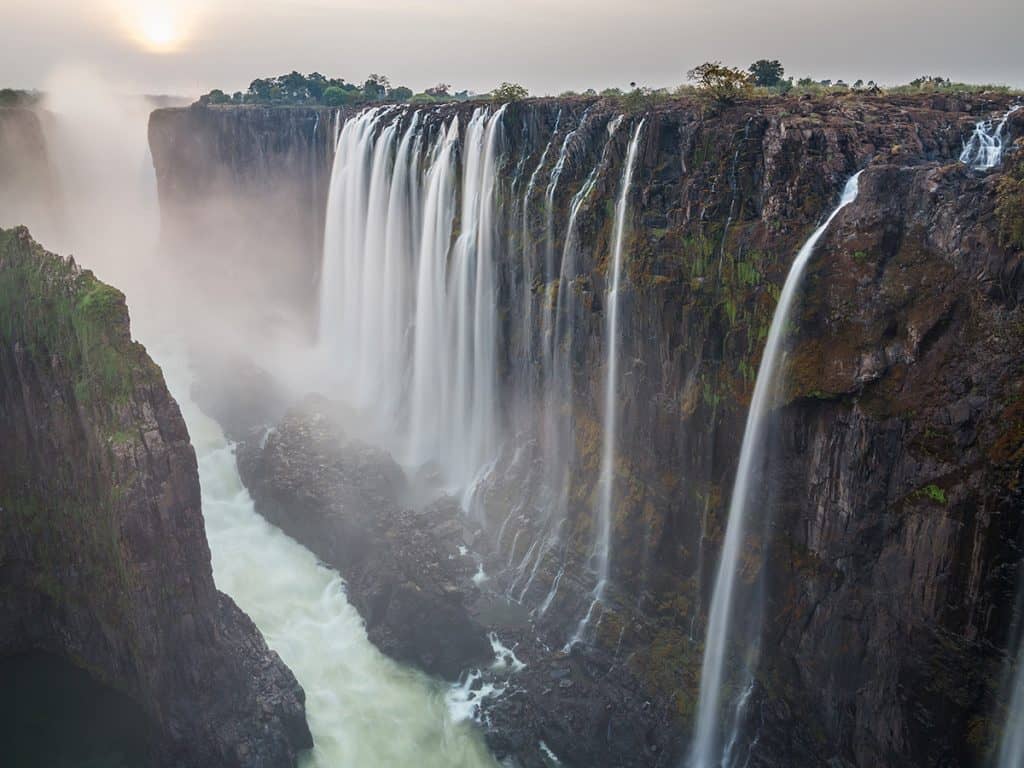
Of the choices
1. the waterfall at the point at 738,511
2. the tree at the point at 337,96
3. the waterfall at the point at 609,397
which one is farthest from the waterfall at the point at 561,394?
the tree at the point at 337,96

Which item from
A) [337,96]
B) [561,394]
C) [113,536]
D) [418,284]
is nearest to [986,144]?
[561,394]

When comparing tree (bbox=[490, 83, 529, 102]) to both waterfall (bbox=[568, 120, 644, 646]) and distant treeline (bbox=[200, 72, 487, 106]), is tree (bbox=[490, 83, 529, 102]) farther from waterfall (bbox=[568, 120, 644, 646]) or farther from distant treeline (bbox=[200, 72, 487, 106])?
distant treeline (bbox=[200, 72, 487, 106])

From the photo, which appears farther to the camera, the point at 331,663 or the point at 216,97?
the point at 216,97

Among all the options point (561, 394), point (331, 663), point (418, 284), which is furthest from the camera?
point (418, 284)

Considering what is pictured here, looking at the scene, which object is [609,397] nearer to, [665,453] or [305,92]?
[665,453]

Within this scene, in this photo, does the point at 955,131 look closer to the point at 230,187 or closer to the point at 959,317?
the point at 959,317
